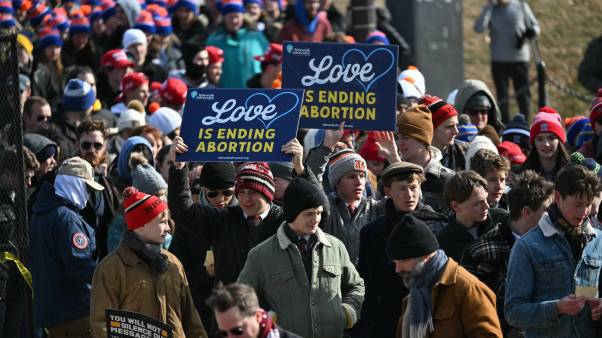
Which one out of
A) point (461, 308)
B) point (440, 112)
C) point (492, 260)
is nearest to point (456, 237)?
point (492, 260)

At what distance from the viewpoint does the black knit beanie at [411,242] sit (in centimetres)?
771

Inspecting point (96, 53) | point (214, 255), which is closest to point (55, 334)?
point (214, 255)

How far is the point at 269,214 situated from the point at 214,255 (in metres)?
0.45

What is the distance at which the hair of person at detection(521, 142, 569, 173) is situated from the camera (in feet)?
38.0

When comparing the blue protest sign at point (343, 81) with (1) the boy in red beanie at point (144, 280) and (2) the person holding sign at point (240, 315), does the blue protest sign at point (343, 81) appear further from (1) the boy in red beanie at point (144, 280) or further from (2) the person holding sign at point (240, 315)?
(2) the person holding sign at point (240, 315)

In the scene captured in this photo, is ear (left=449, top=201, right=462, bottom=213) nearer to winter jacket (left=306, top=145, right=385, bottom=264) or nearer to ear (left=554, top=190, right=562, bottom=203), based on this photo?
winter jacket (left=306, top=145, right=385, bottom=264)

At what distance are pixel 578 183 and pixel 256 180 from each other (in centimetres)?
223

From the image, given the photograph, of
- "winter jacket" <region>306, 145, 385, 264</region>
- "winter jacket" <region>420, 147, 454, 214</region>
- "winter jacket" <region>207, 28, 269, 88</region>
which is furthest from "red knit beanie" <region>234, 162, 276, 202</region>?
"winter jacket" <region>207, 28, 269, 88</region>

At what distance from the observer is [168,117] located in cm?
1410

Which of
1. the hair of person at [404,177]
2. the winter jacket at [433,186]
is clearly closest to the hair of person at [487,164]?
the winter jacket at [433,186]

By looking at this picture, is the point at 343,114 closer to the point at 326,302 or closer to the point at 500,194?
the point at 500,194

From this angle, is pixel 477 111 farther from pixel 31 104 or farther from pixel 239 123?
pixel 31 104

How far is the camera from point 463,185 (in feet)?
30.8

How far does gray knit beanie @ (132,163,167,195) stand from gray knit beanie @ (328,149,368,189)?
1342 millimetres
